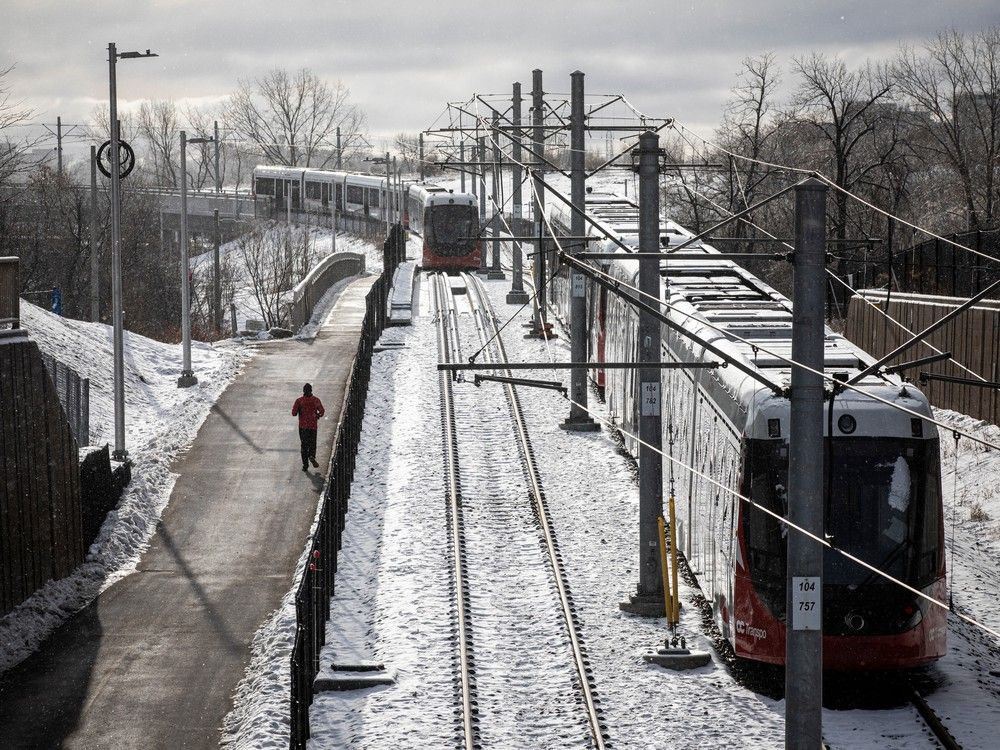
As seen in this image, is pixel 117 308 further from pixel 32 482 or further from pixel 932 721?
pixel 932 721

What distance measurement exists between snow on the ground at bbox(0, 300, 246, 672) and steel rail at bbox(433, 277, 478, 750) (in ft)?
14.1

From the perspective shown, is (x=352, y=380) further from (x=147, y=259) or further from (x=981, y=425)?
(x=147, y=259)

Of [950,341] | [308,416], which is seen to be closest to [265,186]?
[308,416]

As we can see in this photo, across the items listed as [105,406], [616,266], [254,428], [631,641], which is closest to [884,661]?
[631,641]

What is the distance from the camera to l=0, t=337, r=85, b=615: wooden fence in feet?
49.0

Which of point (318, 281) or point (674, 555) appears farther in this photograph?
point (318, 281)

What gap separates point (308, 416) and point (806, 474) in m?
12.9

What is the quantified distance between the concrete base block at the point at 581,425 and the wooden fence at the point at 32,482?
976 centimetres

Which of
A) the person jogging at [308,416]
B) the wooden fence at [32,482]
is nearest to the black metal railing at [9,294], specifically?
the wooden fence at [32,482]

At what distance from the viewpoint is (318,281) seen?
47.7m

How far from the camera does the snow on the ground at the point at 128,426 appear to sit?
15117 mm

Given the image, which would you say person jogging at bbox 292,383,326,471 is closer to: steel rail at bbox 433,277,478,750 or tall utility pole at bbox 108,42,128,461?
steel rail at bbox 433,277,478,750

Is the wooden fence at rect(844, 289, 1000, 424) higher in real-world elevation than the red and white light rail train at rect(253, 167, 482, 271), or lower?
lower

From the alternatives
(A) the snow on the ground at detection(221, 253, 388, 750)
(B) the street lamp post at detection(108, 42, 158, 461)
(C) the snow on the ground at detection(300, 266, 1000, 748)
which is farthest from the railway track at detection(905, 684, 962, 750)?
(B) the street lamp post at detection(108, 42, 158, 461)
